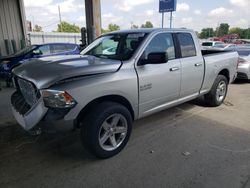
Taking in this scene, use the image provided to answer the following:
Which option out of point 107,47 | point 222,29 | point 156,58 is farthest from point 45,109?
point 222,29

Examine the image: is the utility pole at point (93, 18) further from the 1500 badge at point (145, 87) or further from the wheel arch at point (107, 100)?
the wheel arch at point (107, 100)

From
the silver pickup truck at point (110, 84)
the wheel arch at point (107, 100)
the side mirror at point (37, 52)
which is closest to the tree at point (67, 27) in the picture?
the side mirror at point (37, 52)

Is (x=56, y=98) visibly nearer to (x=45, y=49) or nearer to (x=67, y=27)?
(x=45, y=49)

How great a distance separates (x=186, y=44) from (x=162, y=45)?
70 cm

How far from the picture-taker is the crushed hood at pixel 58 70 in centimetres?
271

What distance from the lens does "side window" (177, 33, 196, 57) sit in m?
4.20

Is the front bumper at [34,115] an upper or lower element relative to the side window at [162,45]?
lower

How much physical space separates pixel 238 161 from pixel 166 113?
2.08 m

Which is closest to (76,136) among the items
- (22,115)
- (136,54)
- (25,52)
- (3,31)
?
(22,115)

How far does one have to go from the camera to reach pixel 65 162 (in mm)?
3127

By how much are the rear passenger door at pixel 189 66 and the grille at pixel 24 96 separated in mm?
2591

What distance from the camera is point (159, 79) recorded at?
366cm

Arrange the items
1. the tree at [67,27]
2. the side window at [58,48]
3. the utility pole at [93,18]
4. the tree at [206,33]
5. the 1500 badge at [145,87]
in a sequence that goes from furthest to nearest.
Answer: the tree at [206,33] < the tree at [67,27] < the side window at [58,48] < the utility pole at [93,18] < the 1500 badge at [145,87]

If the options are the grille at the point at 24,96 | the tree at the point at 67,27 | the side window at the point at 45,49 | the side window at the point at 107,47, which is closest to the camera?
the grille at the point at 24,96
